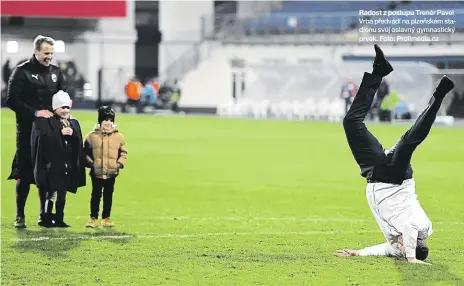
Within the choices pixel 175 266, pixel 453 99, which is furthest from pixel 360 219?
pixel 453 99

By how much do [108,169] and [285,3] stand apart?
46.0 m

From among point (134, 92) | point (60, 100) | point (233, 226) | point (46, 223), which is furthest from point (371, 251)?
point (134, 92)

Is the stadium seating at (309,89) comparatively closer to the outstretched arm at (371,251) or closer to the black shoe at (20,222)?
the black shoe at (20,222)

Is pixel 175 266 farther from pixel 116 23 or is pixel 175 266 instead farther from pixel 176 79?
pixel 116 23

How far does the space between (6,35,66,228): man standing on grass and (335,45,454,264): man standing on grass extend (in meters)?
3.49

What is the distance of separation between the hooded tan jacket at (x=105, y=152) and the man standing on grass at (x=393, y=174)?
2863 mm

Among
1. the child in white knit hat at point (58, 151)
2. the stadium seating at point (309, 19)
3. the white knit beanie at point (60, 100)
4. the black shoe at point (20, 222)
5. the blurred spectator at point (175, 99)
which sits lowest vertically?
the blurred spectator at point (175, 99)

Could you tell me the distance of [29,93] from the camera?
Result: 11875 mm

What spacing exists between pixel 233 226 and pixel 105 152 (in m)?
1.92

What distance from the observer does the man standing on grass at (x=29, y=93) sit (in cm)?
1177

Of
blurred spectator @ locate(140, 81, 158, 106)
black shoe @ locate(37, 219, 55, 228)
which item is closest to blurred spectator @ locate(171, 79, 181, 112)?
blurred spectator @ locate(140, 81, 158, 106)

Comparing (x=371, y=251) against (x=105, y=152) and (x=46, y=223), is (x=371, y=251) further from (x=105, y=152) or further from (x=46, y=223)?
(x=46, y=223)

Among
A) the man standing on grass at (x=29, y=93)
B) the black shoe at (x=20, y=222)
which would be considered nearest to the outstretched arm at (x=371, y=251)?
the man standing on grass at (x=29, y=93)

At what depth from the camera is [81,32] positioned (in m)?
57.6
